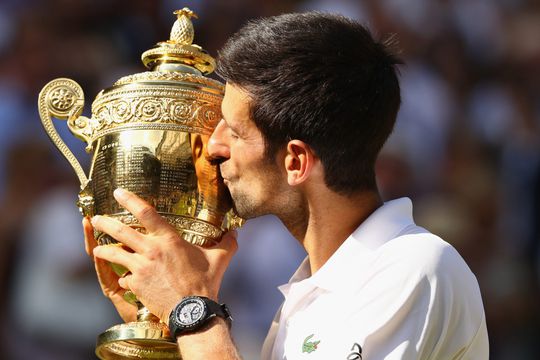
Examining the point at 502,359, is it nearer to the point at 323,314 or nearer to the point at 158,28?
the point at 158,28

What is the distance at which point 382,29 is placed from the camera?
19.6 feet

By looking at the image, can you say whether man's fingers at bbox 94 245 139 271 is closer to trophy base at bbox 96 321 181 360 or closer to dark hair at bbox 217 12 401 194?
trophy base at bbox 96 321 181 360

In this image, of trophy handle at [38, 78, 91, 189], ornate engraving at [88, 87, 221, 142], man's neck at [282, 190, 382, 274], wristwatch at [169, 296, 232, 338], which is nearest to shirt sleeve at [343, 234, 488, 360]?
man's neck at [282, 190, 382, 274]

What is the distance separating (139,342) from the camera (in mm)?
2451

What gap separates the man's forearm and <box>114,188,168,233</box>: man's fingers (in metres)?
0.23

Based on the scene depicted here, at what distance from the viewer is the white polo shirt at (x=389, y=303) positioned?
217 centimetres

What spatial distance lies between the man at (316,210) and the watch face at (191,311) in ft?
0.07

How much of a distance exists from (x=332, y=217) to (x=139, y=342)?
0.48 m

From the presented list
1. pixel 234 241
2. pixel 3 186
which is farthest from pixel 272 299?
pixel 234 241

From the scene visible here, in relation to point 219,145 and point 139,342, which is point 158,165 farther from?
point 139,342

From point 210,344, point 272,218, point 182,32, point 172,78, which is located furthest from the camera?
point 272,218

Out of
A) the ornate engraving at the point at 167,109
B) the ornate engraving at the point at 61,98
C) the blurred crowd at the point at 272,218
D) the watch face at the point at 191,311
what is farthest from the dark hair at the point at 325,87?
the blurred crowd at the point at 272,218

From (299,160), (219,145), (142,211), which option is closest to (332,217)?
(299,160)

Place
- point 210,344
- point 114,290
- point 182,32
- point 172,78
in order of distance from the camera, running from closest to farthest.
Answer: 1. point 210,344
2. point 172,78
3. point 182,32
4. point 114,290
